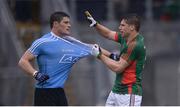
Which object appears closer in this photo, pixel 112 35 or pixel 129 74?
pixel 129 74

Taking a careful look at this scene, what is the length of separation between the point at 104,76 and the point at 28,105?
189cm

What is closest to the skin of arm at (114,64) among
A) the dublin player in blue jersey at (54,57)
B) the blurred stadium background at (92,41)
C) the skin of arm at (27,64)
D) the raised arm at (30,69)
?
the dublin player in blue jersey at (54,57)

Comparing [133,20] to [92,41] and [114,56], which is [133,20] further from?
[92,41]

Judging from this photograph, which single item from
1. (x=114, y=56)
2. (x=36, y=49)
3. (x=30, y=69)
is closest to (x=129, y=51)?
(x=114, y=56)

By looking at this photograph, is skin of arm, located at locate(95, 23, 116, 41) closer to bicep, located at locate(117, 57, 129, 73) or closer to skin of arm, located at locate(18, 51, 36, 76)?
bicep, located at locate(117, 57, 129, 73)

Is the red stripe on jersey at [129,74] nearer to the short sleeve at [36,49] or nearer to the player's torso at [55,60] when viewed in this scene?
the player's torso at [55,60]

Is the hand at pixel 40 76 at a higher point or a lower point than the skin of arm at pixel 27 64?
lower

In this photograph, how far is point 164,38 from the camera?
21031mm

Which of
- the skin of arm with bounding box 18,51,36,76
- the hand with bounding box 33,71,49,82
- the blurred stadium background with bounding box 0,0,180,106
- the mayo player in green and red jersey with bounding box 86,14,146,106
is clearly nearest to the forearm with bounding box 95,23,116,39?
the mayo player in green and red jersey with bounding box 86,14,146,106

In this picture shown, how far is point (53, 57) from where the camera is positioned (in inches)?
404

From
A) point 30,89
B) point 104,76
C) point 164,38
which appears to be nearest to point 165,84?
point 164,38

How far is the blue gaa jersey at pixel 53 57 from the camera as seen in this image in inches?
402

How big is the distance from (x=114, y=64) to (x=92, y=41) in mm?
7570

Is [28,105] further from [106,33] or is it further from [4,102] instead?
[106,33]
